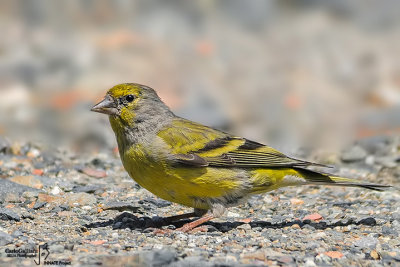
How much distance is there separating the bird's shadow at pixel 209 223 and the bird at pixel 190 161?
12 cm

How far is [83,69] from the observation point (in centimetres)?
1373

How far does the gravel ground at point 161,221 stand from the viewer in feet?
17.4

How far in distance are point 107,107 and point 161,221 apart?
1126 mm

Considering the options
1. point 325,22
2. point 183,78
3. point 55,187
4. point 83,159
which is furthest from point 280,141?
point 55,187

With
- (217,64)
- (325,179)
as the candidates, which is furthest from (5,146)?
(217,64)

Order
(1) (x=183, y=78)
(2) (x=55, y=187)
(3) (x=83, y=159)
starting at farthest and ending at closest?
(1) (x=183, y=78) < (3) (x=83, y=159) < (2) (x=55, y=187)

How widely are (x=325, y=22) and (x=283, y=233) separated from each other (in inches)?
360

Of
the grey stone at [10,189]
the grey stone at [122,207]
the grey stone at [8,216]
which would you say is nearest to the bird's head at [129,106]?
the grey stone at [122,207]

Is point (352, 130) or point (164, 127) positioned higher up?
point (352, 130)

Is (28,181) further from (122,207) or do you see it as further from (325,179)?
(325,179)

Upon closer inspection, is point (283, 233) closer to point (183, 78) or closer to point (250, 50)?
point (183, 78)

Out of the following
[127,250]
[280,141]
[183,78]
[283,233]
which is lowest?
[127,250]

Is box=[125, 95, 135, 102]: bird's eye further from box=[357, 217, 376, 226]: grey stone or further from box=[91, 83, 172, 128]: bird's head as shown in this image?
box=[357, 217, 376, 226]: grey stone

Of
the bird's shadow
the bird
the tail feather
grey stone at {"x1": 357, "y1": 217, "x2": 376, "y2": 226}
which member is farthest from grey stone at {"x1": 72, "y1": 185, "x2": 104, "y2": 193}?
grey stone at {"x1": 357, "y1": 217, "x2": 376, "y2": 226}
